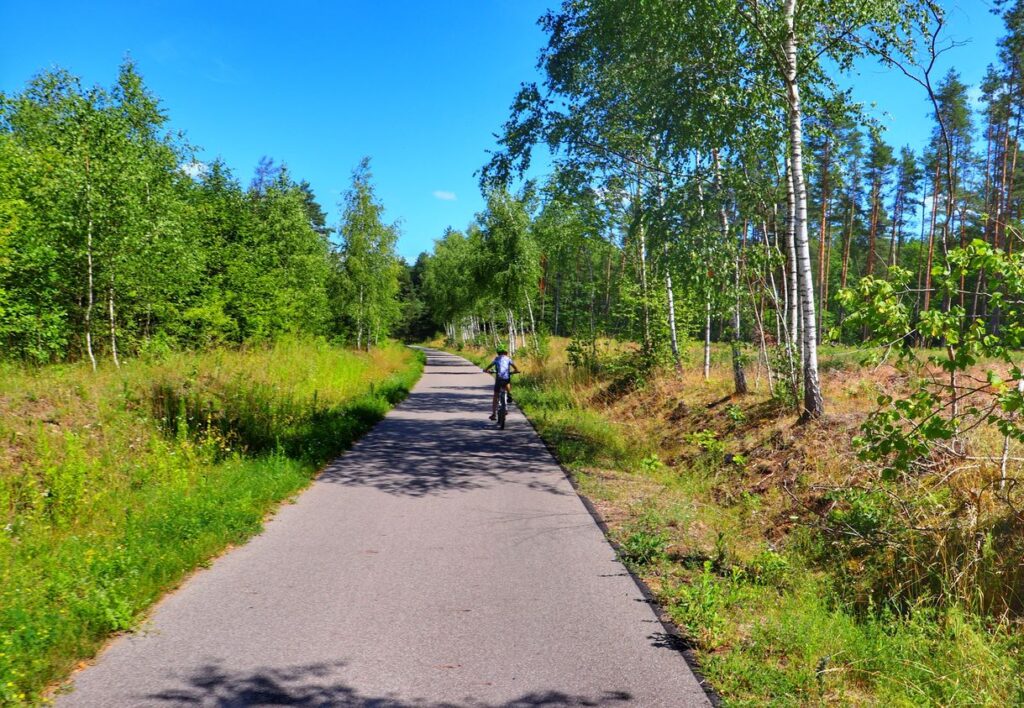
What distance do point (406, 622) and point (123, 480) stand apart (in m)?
4.75

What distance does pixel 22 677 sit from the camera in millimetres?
3092

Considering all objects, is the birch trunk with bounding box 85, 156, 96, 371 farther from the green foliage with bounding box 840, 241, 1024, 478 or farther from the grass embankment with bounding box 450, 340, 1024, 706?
the green foliage with bounding box 840, 241, 1024, 478

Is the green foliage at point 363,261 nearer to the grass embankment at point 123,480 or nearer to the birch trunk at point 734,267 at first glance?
the grass embankment at point 123,480

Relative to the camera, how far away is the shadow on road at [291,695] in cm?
309

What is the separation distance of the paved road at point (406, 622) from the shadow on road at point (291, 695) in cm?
1

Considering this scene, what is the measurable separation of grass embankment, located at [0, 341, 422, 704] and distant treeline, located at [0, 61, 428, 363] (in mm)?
1829

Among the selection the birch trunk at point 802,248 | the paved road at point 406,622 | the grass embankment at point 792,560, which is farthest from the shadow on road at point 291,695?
the birch trunk at point 802,248

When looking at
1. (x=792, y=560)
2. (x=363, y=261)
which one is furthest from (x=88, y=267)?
(x=363, y=261)

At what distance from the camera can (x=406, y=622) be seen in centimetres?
407

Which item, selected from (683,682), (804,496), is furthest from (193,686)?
(804,496)

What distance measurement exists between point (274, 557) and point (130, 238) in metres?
11.1

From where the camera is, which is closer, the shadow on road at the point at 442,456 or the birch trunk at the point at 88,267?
the shadow on road at the point at 442,456

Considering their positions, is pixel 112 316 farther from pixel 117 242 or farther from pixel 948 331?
pixel 948 331

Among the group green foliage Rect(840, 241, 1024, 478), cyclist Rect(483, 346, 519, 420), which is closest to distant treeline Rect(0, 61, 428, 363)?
cyclist Rect(483, 346, 519, 420)
